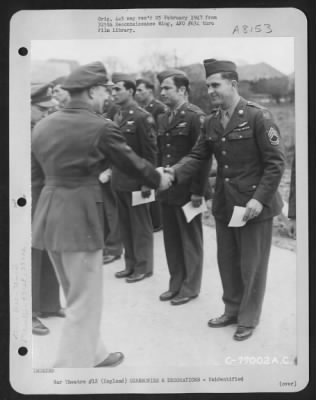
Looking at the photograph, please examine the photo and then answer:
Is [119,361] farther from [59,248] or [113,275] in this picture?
[59,248]

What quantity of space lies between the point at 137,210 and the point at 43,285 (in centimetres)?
35

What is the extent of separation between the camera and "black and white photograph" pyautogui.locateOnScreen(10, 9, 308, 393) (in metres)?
1.57

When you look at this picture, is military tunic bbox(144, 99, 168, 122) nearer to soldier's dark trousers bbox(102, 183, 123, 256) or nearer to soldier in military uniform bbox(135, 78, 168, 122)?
soldier in military uniform bbox(135, 78, 168, 122)

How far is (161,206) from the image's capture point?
1.62m

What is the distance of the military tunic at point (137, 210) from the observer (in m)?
1.60

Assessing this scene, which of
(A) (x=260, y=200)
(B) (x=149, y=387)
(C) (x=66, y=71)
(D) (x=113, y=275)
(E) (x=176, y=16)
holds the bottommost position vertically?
(B) (x=149, y=387)

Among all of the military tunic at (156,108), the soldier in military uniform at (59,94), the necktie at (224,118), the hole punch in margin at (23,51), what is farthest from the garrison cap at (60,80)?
the necktie at (224,118)

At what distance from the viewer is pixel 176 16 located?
5.23 feet

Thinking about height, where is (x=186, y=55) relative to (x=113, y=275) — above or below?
above

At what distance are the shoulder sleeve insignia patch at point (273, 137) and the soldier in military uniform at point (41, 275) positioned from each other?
64 centimetres

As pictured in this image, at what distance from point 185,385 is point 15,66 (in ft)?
3.47

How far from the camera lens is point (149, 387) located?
5.30 ft

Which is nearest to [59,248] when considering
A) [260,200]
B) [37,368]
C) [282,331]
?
[37,368]

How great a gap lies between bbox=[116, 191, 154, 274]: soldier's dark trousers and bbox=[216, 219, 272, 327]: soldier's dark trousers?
205 millimetres
